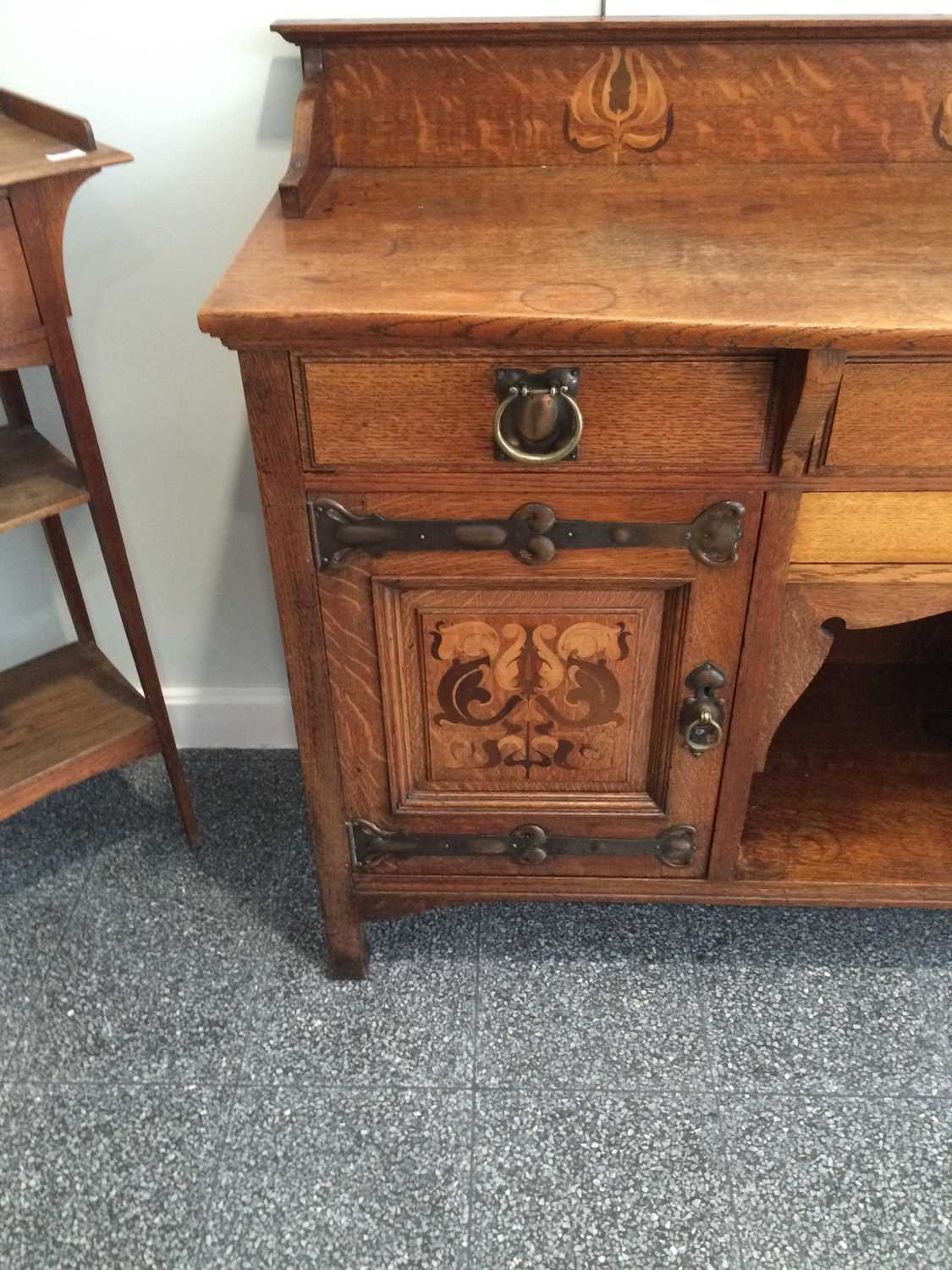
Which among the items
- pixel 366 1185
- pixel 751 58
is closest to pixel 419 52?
pixel 751 58

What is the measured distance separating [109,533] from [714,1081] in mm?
1068

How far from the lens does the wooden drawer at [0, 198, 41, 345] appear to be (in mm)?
1116

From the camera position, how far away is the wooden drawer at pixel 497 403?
0.95 metres

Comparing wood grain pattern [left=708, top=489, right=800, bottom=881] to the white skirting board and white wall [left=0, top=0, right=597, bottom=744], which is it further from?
the white skirting board

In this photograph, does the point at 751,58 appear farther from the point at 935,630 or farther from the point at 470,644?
the point at 935,630

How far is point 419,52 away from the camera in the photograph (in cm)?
118

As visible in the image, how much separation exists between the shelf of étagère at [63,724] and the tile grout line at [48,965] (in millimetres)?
187

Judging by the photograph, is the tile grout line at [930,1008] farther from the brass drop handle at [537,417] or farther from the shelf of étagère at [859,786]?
the brass drop handle at [537,417]

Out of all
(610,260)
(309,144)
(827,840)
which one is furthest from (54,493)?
(827,840)

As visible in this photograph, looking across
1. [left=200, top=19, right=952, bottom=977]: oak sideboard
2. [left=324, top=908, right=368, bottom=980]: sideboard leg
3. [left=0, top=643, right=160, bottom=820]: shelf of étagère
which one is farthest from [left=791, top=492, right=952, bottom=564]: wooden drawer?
[left=0, top=643, right=160, bottom=820]: shelf of étagère

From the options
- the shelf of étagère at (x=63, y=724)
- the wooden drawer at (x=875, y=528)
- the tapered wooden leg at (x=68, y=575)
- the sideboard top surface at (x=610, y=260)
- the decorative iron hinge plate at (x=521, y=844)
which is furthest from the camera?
the tapered wooden leg at (x=68, y=575)

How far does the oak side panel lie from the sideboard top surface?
2.7 inches

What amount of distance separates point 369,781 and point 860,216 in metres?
0.83

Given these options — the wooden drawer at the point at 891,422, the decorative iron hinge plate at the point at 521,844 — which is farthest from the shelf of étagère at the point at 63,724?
the wooden drawer at the point at 891,422
